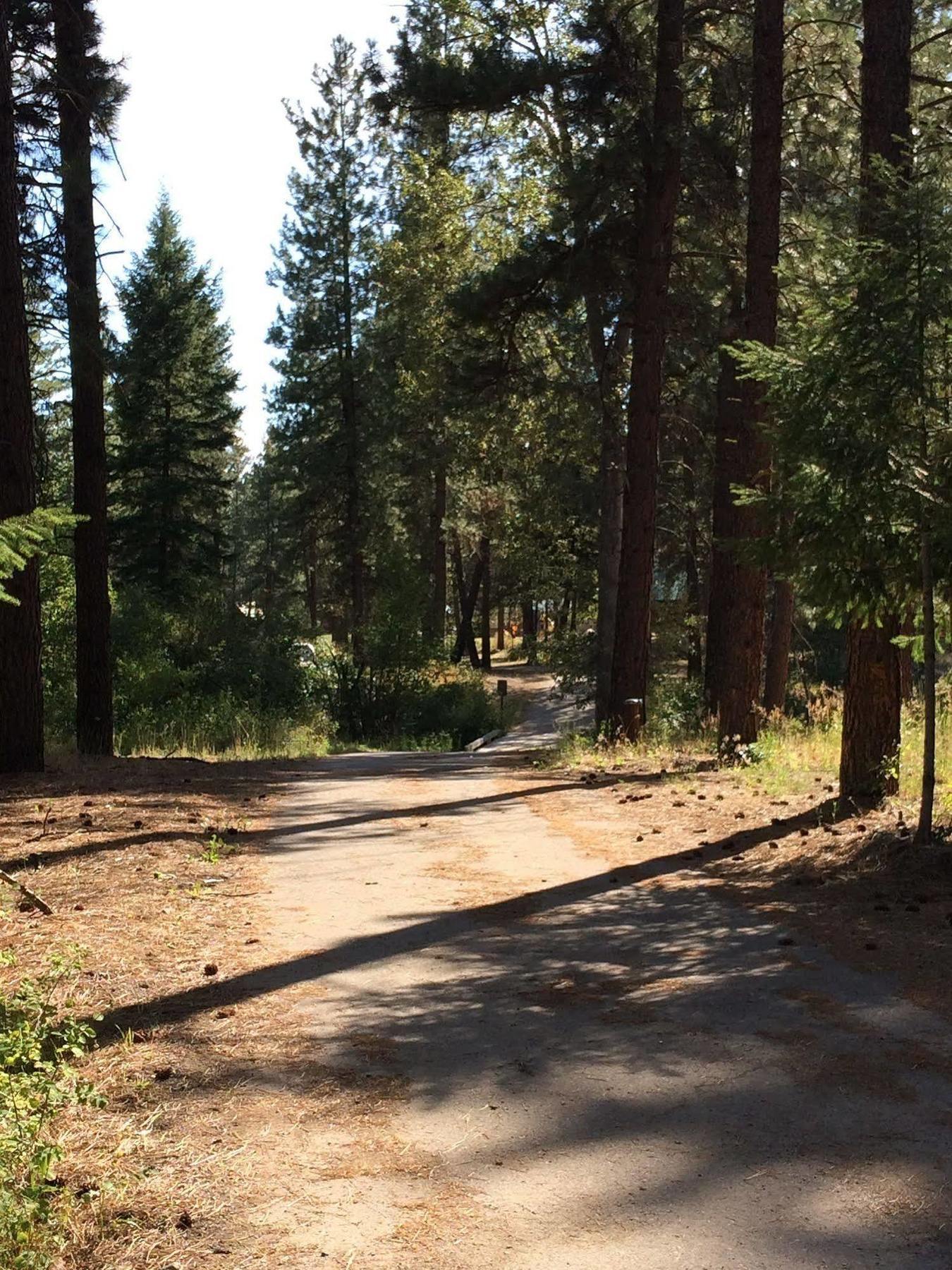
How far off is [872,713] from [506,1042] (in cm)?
538

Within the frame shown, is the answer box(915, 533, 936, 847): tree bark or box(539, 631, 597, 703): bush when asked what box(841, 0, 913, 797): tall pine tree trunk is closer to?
box(915, 533, 936, 847): tree bark

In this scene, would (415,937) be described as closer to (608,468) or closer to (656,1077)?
(656,1077)

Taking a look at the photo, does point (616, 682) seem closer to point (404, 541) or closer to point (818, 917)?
point (818, 917)

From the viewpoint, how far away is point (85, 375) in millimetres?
15492

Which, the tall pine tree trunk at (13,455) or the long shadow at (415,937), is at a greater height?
the tall pine tree trunk at (13,455)

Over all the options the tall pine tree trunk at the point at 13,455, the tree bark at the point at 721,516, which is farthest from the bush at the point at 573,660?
the tall pine tree trunk at the point at 13,455

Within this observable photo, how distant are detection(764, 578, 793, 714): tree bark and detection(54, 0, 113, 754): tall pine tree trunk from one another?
12771 millimetres

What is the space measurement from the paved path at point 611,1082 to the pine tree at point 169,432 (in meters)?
31.9

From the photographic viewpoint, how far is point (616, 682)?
60.0 feet

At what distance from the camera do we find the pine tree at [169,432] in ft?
126

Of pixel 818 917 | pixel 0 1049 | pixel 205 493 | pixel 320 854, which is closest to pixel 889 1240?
pixel 0 1049

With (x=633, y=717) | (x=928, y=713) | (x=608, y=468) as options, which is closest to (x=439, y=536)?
(x=608, y=468)

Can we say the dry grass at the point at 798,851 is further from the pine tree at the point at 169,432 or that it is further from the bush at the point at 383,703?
the pine tree at the point at 169,432

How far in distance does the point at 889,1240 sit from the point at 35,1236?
2.27 metres
